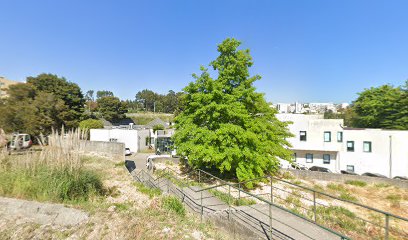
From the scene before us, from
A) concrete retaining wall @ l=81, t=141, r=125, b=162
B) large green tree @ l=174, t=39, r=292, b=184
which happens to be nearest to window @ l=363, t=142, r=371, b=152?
large green tree @ l=174, t=39, r=292, b=184

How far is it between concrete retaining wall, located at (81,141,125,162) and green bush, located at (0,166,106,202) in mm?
12714

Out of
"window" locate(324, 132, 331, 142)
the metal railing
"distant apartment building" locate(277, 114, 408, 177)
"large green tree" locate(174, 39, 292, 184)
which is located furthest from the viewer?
"window" locate(324, 132, 331, 142)

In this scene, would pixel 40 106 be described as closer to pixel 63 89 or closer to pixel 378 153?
pixel 63 89

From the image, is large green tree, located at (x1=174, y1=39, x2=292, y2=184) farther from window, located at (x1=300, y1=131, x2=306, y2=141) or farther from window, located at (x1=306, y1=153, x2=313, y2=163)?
window, located at (x1=306, y1=153, x2=313, y2=163)

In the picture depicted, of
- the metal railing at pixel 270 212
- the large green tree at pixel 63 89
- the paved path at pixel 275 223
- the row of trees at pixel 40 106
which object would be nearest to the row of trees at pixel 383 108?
the metal railing at pixel 270 212

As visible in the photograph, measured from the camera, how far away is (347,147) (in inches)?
1001

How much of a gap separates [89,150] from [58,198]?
58.7 ft

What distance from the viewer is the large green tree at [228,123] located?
14.3 meters

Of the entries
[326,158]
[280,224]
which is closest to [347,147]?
[326,158]

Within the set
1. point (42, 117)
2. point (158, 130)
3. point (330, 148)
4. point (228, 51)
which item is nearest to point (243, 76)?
point (228, 51)

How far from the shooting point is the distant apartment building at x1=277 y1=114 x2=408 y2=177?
23587mm

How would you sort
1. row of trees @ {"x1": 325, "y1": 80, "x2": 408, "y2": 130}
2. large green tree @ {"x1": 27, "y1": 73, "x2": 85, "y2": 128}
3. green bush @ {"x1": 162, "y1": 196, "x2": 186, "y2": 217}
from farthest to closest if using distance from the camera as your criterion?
large green tree @ {"x1": 27, "y1": 73, "x2": 85, "y2": 128} → row of trees @ {"x1": 325, "y1": 80, "x2": 408, "y2": 130} → green bush @ {"x1": 162, "y1": 196, "x2": 186, "y2": 217}

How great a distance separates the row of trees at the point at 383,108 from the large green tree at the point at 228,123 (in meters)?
26.5

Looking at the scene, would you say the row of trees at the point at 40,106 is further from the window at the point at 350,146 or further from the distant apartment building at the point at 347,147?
the window at the point at 350,146
